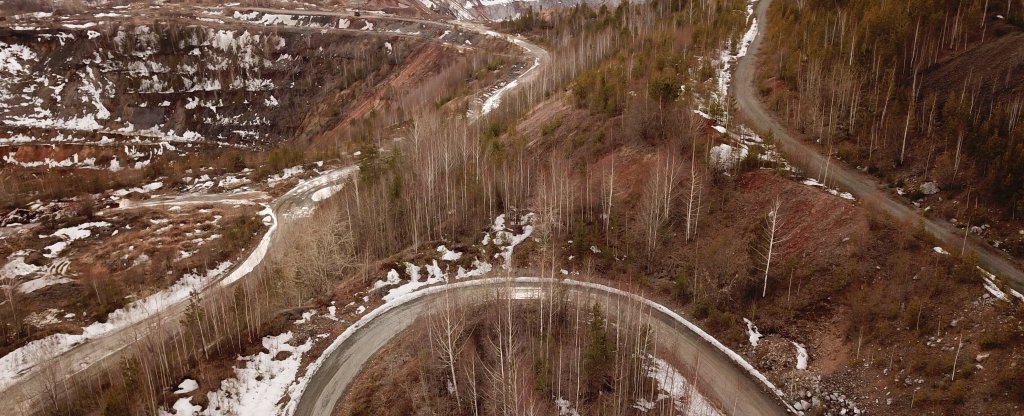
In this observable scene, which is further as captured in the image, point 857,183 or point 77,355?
point 77,355

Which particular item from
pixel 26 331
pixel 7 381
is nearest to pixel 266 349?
pixel 7 381

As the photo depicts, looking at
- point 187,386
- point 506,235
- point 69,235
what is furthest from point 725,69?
point 69,235

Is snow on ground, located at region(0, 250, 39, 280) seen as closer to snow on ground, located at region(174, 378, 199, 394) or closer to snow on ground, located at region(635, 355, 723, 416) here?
snow on ground, located at region(174, 378, 199, 394)

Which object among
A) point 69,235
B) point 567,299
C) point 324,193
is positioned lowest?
point 69,235

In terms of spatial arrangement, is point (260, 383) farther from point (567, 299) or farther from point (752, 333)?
point (752, 333)

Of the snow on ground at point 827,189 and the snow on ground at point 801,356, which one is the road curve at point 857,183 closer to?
the snow on ground at point 827,189

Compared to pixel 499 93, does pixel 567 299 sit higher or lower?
lower

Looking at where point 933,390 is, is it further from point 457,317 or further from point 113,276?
point 113,276
